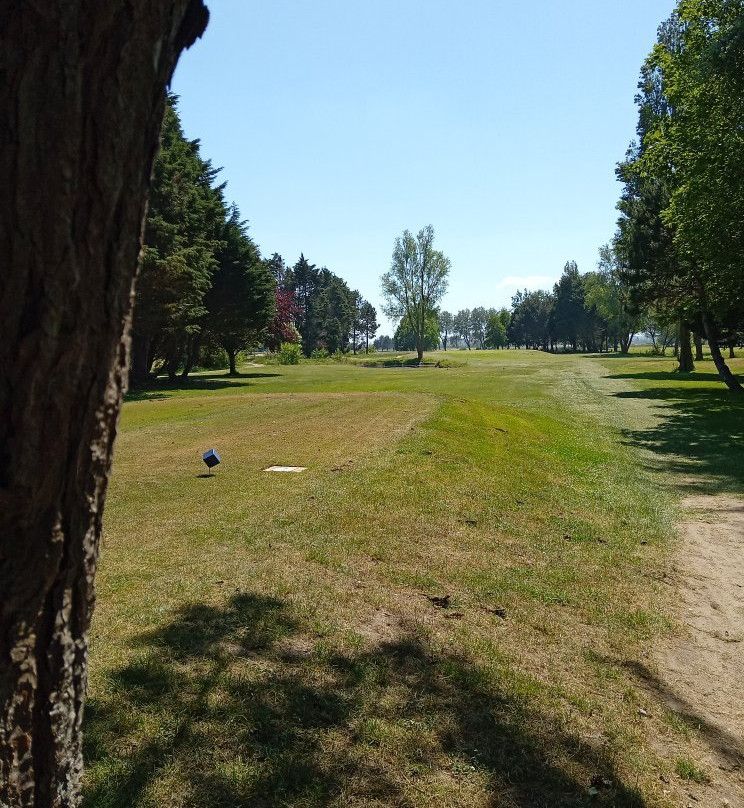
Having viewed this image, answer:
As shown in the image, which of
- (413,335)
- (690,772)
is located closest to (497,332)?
(413,335)

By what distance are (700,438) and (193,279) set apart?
82.2ft

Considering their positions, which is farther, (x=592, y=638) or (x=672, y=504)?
(x=672, y=504)

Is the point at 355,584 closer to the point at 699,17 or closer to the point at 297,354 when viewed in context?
the point at 699,17

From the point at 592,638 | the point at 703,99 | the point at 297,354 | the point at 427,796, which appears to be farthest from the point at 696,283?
the point at 297,354

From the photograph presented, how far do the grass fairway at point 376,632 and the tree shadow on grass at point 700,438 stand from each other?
0.65 m

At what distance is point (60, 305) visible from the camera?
177cm

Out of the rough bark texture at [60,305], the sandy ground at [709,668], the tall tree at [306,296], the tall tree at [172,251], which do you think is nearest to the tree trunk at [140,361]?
the tall tree at [172,251]

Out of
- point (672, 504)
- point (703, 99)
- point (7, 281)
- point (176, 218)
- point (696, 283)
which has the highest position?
point (703, 99)

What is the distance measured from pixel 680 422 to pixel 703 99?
11.5 meters

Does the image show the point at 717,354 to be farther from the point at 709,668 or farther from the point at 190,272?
the point at 709,668

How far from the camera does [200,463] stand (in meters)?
12.1

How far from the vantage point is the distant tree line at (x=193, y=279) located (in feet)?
99.9

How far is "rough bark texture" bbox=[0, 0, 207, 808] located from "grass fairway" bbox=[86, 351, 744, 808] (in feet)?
5.83

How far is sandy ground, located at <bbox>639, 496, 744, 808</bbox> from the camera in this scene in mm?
3808
